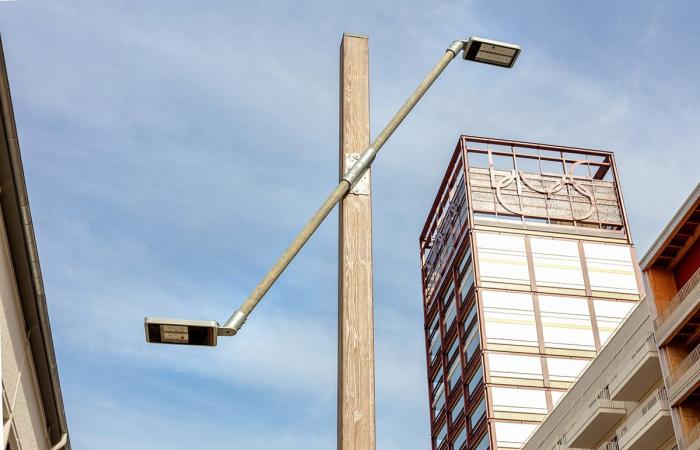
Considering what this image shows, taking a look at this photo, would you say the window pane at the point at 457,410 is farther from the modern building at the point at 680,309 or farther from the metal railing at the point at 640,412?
the modern building at the point at 680,309

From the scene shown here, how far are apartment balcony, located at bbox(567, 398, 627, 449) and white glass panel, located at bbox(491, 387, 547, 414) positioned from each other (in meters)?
27.1

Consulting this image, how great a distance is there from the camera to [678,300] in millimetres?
36188

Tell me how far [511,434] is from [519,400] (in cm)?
305

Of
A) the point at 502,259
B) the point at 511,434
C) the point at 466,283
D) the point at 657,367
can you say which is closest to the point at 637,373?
the point at 657,367

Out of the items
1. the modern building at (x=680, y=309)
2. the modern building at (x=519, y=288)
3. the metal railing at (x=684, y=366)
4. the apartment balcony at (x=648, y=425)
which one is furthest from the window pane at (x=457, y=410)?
the metal railing at (x=684, y=366)

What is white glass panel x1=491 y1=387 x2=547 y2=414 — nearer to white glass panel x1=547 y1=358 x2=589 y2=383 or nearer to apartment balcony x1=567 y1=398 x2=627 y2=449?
white glass panel x1=547 y1=358 x2=589 y2=383

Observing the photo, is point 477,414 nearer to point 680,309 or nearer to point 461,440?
point 461,440

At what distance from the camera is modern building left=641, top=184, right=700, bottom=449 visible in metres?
34.6

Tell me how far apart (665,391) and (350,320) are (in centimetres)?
3400

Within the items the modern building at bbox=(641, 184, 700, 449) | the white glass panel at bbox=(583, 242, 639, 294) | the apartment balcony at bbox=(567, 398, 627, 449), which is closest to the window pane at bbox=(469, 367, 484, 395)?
the white glass panel at bbox=(583, 242, 639, 294)

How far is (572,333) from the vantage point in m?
76.0

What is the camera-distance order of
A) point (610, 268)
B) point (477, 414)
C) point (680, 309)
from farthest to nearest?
point (610, 268) < point (477, 414) < point (680, 309)

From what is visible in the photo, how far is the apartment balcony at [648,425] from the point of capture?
122 feet

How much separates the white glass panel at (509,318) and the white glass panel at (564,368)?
7.41ft
